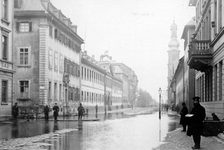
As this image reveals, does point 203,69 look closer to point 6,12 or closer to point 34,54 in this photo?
point 6,12

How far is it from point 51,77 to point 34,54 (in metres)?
3.64

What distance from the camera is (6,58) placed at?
3216 cm

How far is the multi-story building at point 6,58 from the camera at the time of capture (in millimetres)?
31250

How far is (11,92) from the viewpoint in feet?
109

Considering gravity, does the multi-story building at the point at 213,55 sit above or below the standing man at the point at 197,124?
above

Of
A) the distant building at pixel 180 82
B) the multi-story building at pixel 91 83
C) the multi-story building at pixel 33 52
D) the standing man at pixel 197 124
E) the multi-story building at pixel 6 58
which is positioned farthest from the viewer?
the multi-story building at pixel 91 83

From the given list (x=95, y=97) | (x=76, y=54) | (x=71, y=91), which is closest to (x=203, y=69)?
(x=71, y=91)

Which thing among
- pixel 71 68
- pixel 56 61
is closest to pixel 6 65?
pixel 56 61

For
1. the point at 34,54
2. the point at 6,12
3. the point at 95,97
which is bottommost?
the point at 95,97

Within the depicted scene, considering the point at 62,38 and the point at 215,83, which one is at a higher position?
the point at 62,38

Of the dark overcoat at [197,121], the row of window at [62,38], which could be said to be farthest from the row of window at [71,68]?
the dark overcoat at [197,121]

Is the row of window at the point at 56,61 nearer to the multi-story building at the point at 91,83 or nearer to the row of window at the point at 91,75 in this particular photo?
the multi-story building at the point at 91,83

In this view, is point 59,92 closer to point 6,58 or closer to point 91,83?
point 6,58

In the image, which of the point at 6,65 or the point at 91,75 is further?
the point at 91,75
